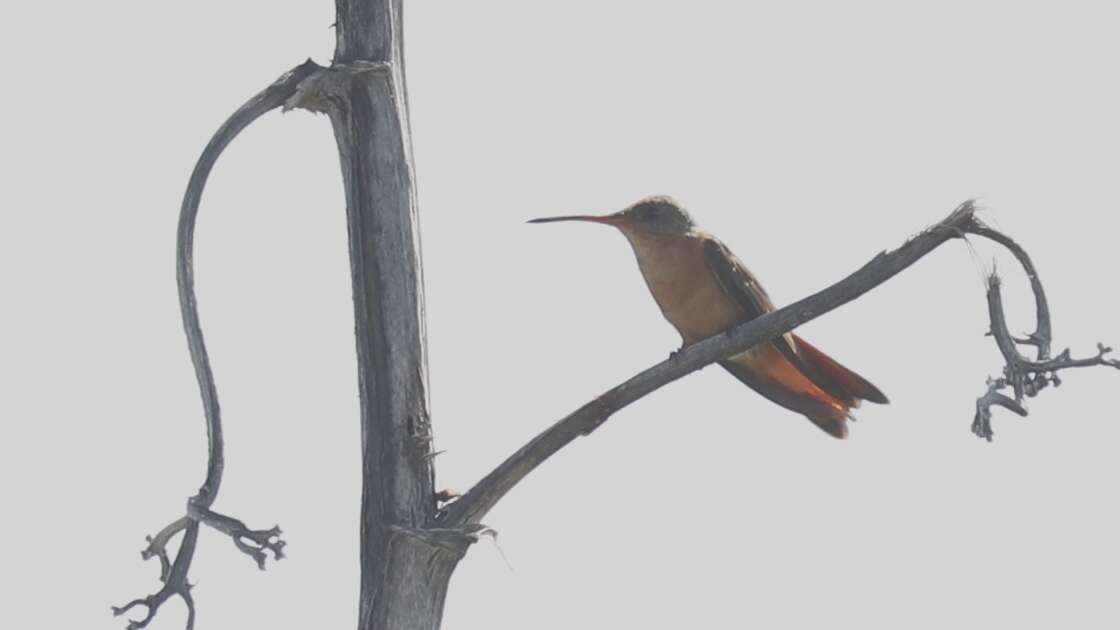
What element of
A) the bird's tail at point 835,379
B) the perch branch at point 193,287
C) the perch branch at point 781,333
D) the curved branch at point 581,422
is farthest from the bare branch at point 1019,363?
the perch branch at point 193,287

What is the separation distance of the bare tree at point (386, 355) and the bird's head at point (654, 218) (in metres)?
1.89

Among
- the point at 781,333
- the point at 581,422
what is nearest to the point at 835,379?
the point at 781,333

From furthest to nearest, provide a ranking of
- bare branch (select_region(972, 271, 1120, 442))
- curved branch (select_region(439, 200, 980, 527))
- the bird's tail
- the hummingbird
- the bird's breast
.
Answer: the bird's breast
the hummingbird
the bird's tail
curved branch (select_region(439, 200, 980, 527))
bare branch (select_region(972, 271, 1120, 442))

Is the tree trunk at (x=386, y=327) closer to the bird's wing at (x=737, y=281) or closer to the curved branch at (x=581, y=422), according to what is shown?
the curved branch at (x=581, y=422)

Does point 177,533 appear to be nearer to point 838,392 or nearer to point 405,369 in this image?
point 405,369

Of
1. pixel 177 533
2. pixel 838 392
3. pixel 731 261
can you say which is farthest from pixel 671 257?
pixel 177 533

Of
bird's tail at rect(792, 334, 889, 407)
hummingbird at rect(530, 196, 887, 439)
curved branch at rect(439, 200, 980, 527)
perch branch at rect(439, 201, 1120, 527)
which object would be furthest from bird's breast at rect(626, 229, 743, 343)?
curved branch at rect(439, 200, 980, 527)

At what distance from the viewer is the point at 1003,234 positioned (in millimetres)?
5266

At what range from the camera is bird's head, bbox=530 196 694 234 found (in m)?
7.73

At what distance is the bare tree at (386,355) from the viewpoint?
18.8 ft

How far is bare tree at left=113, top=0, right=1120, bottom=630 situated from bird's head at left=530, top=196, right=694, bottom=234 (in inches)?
74.4

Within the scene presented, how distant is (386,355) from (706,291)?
2.12 m

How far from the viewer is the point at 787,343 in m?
7.15

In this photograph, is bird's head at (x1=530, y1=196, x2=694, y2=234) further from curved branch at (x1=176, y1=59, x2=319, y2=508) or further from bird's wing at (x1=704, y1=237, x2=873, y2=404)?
curved branch at (x1=176, y1=59, x2=319, y2=508)
